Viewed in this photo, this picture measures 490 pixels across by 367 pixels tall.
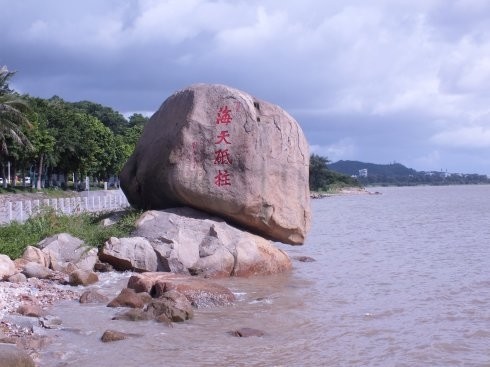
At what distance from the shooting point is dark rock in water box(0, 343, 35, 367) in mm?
6418

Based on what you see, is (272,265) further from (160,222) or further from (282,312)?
(282,312)

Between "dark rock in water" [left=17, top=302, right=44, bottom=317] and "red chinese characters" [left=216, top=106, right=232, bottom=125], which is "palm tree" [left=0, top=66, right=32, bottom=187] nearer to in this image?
"red chinese characters" [left=216, top=106, right=232, bottom=125]

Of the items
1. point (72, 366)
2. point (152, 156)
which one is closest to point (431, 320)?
point (72, 366)

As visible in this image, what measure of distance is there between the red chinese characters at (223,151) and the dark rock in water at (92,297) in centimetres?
486

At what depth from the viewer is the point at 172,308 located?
9930 mm

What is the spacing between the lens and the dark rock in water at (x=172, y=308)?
9.86m

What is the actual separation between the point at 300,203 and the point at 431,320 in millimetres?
6197

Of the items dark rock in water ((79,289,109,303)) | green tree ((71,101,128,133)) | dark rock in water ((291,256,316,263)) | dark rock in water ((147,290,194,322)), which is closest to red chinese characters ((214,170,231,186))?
dark rock in water ((291,256,316,263))

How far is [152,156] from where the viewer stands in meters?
16.4

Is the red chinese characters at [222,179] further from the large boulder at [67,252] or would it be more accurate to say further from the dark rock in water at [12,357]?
the dark rock in water at [12,357]

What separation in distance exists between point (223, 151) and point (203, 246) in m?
2.33

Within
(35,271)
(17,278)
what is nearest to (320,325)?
(17,278)

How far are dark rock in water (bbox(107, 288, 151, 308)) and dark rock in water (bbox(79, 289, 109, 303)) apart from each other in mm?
394

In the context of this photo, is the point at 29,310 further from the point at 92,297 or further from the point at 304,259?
the point at 304,259
